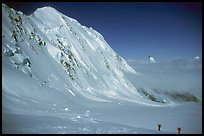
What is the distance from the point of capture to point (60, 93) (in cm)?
3503

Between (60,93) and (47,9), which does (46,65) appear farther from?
(47,9)

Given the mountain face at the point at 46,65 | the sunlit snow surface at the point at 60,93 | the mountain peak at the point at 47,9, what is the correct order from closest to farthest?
the sunlit snow surface at the point at 60,93, the mountain face at the point at 46,65, the mountain peak at the point at 47,9

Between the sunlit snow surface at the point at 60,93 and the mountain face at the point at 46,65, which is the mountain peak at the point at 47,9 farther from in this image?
the sunlit snow surface at the point at 60,93

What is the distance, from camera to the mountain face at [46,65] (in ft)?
96.9

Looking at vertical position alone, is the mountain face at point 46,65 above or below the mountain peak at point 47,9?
below

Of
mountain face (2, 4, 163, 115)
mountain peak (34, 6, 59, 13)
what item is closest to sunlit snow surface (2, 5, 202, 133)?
mountain face (2, 4, 163, 115)

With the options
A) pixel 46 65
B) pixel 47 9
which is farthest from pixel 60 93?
pixel 47 9

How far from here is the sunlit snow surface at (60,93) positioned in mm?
16234

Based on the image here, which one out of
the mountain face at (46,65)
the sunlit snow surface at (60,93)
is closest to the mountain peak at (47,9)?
the mountain face at (46,65)

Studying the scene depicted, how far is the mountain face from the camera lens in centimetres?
2955

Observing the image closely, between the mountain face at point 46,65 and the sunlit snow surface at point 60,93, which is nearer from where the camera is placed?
the sunlit snow surface at point 60,93

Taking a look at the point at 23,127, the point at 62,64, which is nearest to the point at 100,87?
the point at 62,64

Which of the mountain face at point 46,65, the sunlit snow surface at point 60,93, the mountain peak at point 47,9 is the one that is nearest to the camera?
the sunlit snow surface at point 60,93

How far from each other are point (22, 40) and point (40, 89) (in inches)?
475
